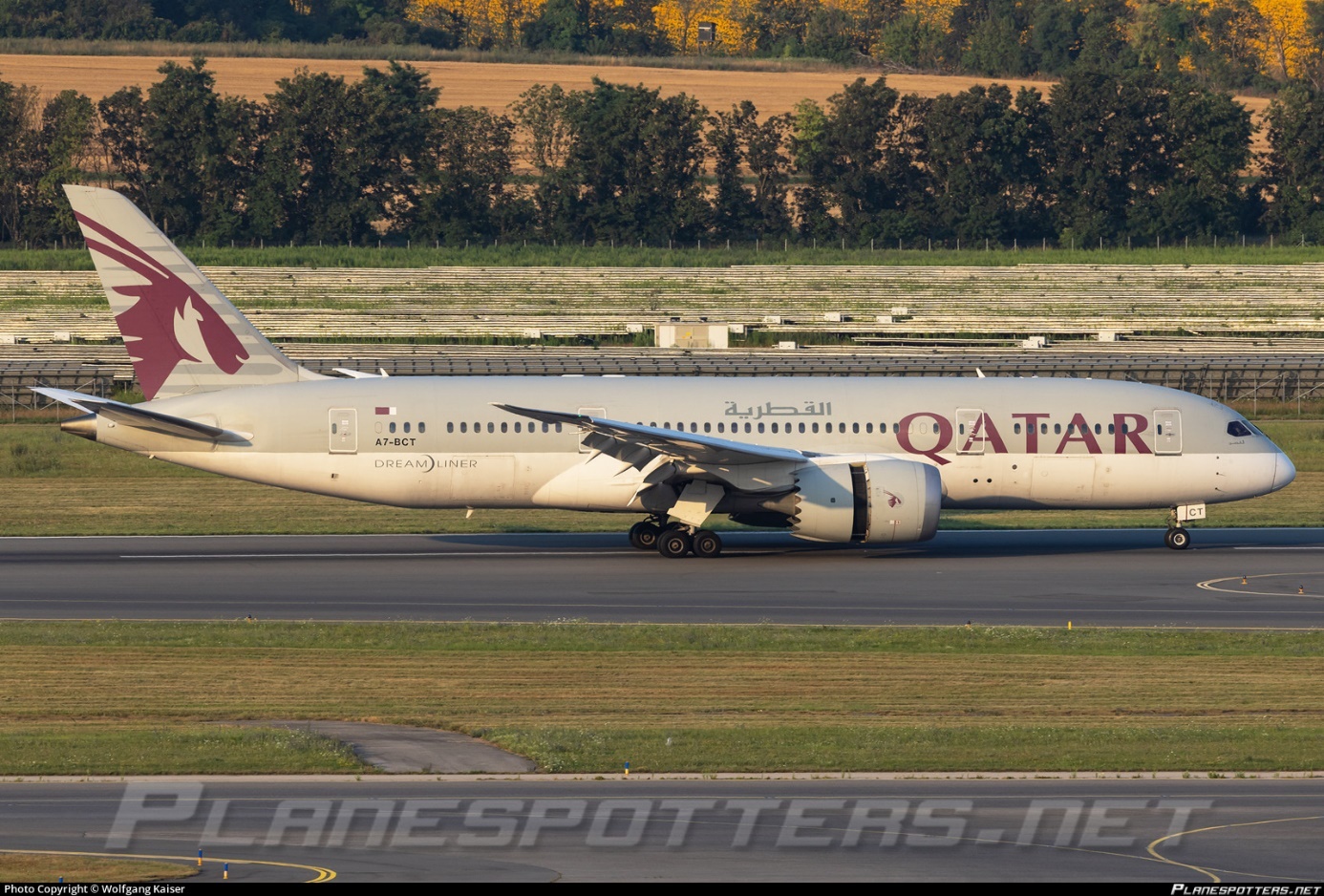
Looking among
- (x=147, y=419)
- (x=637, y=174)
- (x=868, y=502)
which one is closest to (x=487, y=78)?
(x=637, y=174)

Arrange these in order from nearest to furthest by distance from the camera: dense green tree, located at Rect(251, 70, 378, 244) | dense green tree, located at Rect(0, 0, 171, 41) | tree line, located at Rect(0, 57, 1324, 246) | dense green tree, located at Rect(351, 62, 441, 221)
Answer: dense green tree, located at Rect(251, 70, 378, 244)
tree line, located at Rect(0, 57, 1324, 246)
dense green tree, located at Rect(351, 62, 441, 221)
dense green tree, located at Rect(0, 0, 171, 41)

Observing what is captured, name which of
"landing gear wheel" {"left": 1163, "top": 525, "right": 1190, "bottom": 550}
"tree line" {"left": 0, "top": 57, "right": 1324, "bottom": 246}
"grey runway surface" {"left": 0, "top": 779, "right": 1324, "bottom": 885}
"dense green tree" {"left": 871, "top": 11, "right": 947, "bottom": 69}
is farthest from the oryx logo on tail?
"dense green tree" {"left": 871, "top": 11, "right": 947, "bottom": 69}

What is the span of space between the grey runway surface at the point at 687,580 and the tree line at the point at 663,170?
264 ft

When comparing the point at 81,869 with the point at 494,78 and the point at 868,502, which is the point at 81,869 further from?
the point at 494,78

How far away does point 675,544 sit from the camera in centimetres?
3678

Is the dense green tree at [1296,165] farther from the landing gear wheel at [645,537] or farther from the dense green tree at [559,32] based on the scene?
the landing gear wheel at [645,537]

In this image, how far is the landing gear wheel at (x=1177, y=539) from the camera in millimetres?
38094

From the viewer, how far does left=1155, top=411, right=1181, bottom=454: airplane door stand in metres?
38.0

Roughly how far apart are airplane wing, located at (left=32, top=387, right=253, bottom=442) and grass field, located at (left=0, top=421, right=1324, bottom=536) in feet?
17.5

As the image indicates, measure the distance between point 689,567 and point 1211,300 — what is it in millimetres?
70898

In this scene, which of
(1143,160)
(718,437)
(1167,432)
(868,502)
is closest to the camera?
(868,502)

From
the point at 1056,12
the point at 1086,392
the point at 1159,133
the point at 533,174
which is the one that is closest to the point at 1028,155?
the point at 1159,133

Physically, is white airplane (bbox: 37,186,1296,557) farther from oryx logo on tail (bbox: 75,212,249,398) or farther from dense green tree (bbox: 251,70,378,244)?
dense green tree (bbox: 251,70,378,244)

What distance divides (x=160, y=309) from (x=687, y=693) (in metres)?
19.2
